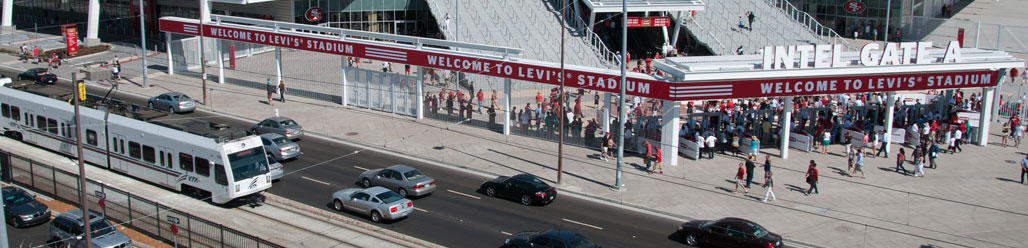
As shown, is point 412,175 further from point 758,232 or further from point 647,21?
point 647,21

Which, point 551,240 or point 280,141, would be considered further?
point 280,141

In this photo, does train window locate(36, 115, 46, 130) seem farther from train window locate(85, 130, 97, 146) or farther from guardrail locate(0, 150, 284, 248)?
guardrail locate(0, 150, 284, 248)

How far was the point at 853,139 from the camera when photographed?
141 ft

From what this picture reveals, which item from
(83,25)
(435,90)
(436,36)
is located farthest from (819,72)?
(83,25)

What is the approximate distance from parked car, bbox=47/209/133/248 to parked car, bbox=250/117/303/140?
15.1 meters

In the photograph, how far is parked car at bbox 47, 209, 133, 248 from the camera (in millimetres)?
26250

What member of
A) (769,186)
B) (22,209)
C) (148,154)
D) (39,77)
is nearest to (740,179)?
(769,186)

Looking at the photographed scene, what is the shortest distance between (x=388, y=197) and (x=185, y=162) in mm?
7726

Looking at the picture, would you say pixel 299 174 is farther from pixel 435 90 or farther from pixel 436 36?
pixel 436 36

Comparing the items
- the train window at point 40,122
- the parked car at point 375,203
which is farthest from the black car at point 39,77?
the parked car at point 375,203

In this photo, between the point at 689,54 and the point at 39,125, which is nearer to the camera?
the point at 39,125

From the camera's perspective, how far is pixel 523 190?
3269 centimetres

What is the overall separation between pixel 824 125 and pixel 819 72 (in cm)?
468

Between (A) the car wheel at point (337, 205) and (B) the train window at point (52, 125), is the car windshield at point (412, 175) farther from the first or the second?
(B) the train window at point (52, 125)
